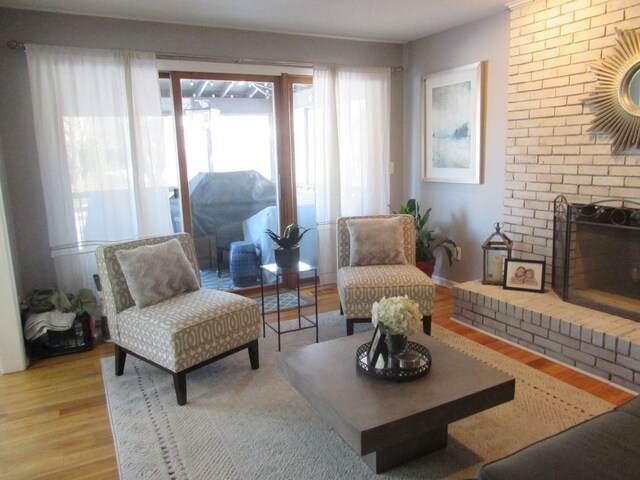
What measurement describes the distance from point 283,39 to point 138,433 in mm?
3418

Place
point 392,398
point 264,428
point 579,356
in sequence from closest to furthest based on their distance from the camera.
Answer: point 392,398 → point 264,428 → point 579,356

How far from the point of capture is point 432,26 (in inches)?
165

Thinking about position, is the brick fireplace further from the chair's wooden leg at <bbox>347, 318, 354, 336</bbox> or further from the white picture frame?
the chair's wooden leg at <bbox>347, 318, 354, 336</bbox>

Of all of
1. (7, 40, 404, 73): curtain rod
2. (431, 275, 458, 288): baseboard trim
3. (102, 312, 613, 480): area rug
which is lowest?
(102, 312, 613, 480): area rug

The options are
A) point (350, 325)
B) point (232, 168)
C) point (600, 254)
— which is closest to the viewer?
point (600, 254)

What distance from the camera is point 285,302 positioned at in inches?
169

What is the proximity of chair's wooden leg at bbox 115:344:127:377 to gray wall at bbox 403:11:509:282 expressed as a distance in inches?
119

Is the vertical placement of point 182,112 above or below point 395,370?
above

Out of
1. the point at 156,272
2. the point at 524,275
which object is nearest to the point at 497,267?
the point at 524,275

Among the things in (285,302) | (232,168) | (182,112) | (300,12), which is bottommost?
(285,302)

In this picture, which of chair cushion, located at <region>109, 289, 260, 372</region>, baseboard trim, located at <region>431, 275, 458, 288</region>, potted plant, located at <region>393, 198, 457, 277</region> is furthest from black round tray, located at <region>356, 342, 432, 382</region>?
baseboard trim, located at <region>431, 275, 458, 288</region>

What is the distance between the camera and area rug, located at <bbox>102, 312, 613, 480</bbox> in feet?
6.72

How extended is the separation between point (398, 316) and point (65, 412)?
6.24 ft

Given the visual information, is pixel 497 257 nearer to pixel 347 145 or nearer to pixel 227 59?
pixel 347 145
